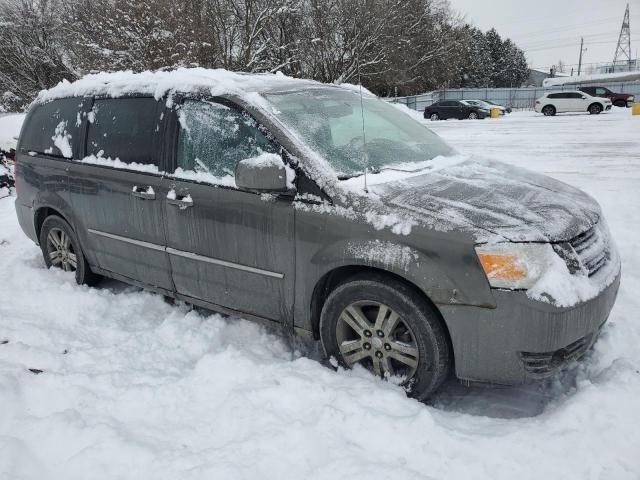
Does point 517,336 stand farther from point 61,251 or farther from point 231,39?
point 231,39

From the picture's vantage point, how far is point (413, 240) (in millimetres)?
2693

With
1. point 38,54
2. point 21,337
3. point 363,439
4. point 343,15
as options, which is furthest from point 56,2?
point 363,439

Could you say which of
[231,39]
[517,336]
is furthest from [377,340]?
[231,39]

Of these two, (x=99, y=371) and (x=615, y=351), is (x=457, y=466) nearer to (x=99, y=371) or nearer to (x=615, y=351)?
(x=615, y=351)

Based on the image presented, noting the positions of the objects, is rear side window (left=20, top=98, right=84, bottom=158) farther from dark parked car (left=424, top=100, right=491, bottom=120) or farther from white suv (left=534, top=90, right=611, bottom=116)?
white suv (left=534, top=90, right=611, bottom=116)

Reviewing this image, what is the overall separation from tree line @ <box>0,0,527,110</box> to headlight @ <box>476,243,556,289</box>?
2275 cm

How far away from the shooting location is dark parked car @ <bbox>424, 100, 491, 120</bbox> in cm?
3243

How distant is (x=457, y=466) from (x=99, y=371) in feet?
7.18

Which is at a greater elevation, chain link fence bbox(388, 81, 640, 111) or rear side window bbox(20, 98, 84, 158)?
chain link fence bbox(388, 81, 640, 111)

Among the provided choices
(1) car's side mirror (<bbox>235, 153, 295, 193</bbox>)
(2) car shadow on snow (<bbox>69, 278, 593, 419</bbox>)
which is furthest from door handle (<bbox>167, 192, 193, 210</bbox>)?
(2) car shadow on snow (<bbox>69, 278, 593, 419</bbox>)

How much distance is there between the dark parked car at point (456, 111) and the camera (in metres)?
32.4

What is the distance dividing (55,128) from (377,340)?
3.62 m

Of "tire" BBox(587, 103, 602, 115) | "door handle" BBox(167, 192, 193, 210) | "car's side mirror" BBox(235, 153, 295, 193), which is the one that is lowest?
"door handle" BBox(167, 192, 193, 210)

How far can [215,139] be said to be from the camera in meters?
3.49
